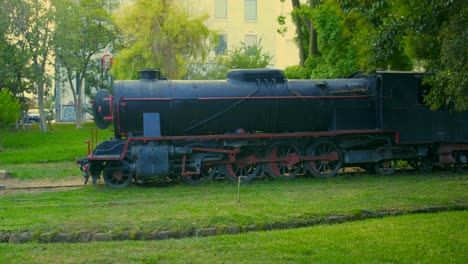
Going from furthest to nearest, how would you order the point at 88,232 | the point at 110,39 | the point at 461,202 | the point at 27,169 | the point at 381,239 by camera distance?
the point at 110,39, the point at 27,169, the point at 461,202, the point at 88,232, the point at 381,239

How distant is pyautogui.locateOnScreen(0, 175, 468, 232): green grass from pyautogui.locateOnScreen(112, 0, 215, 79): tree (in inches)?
697

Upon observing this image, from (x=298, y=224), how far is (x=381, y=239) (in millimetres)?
1977

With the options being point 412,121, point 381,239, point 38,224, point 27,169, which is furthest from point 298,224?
point 27,169

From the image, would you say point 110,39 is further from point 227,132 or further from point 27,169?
point 227,132

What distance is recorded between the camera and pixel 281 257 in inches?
335

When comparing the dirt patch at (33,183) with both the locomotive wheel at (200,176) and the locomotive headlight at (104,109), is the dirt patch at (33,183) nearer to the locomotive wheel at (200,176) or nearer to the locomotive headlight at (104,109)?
the locomotive headlight at (104,109)

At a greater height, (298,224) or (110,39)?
Result: (110,39)

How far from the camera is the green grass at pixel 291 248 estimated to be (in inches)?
333

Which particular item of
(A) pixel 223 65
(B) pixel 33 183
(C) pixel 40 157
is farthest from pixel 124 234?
(A) pixel 223 65

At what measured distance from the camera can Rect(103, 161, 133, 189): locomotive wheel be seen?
17484mm

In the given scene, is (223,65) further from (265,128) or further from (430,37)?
(430,37)

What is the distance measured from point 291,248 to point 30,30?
3535 centimetres

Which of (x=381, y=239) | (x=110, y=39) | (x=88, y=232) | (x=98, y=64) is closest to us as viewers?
(x=381, y=239)

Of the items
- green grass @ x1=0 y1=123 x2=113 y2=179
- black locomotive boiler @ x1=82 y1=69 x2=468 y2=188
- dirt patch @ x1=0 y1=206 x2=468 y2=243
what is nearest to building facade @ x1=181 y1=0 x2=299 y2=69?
green grass @ x1=0 y1=123 x2=113 y2=179
